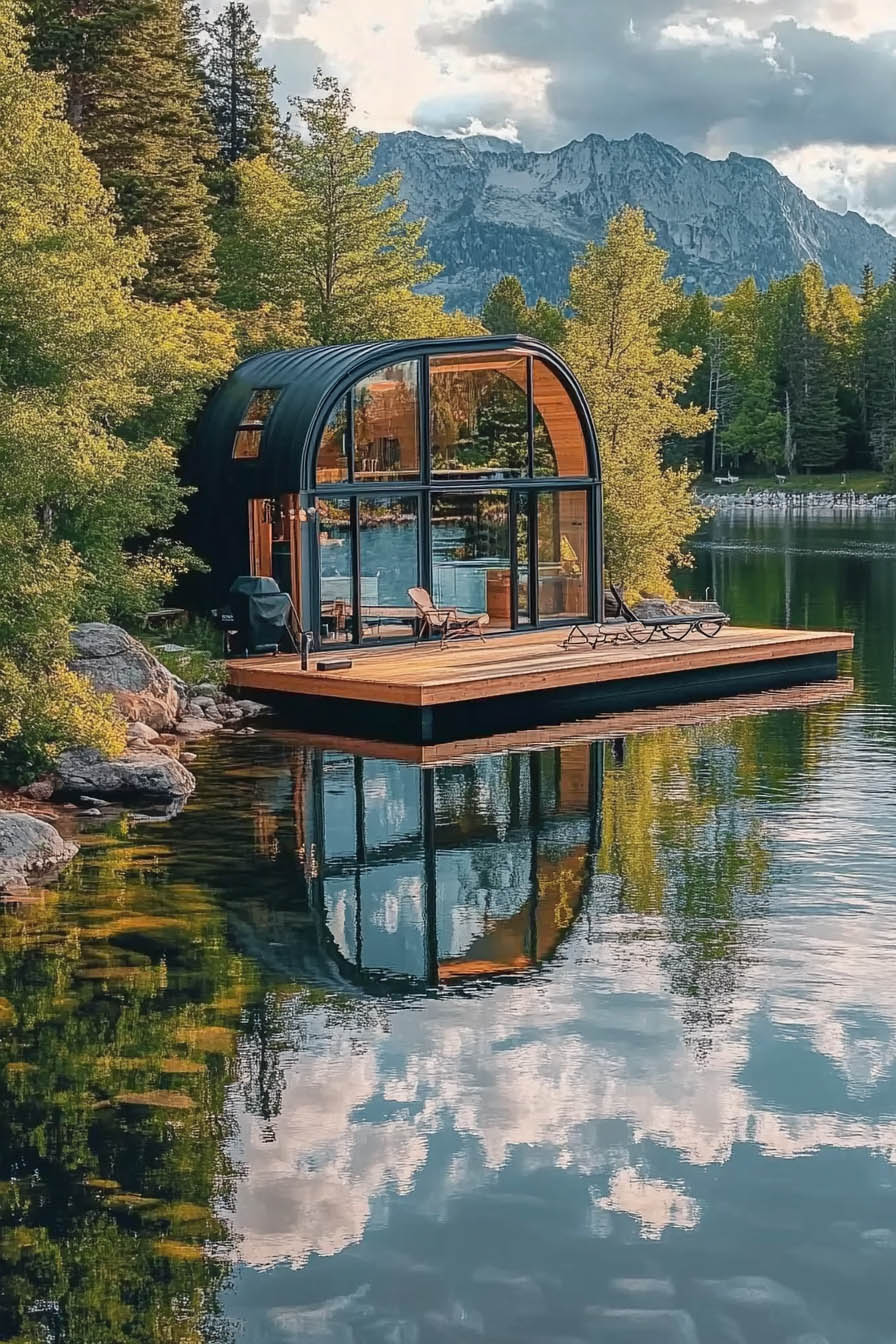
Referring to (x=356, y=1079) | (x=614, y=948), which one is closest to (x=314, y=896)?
(x=614, y=948)

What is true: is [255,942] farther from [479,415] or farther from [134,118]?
[134,118]

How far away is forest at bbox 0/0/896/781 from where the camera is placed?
1541 centimetres

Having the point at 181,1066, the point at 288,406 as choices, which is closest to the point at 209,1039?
the point at 181,1066

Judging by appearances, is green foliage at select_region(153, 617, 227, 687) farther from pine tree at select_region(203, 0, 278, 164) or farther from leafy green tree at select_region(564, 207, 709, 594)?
pine tree at select_region(203, 0, 278, 164)

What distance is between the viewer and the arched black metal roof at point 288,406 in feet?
71.4

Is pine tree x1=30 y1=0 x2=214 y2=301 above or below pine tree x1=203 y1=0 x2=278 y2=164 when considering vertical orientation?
below

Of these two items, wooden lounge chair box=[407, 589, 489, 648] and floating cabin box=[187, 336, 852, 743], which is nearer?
floating cabin box=[187, 336, 852, 743]

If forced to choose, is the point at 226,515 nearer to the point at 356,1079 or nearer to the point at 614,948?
the point at 614,948

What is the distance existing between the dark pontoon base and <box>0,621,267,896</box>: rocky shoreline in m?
0.89

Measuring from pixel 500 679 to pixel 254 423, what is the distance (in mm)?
5808

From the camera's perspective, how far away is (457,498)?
23.9 meters

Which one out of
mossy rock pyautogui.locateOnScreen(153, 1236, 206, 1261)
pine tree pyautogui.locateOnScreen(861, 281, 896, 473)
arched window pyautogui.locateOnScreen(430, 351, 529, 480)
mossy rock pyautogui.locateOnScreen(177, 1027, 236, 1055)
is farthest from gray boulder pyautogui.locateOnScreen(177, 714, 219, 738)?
pine tree pyautogui.locateOnScreen(861, 281, 896, 473)

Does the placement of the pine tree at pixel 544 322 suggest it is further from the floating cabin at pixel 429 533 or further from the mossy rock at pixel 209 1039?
the mossy rock at pixel 209 1039

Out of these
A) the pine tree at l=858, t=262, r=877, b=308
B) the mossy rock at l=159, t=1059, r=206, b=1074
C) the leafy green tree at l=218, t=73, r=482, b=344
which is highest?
the pine tree at l=858, t=262, r=877, b=308
